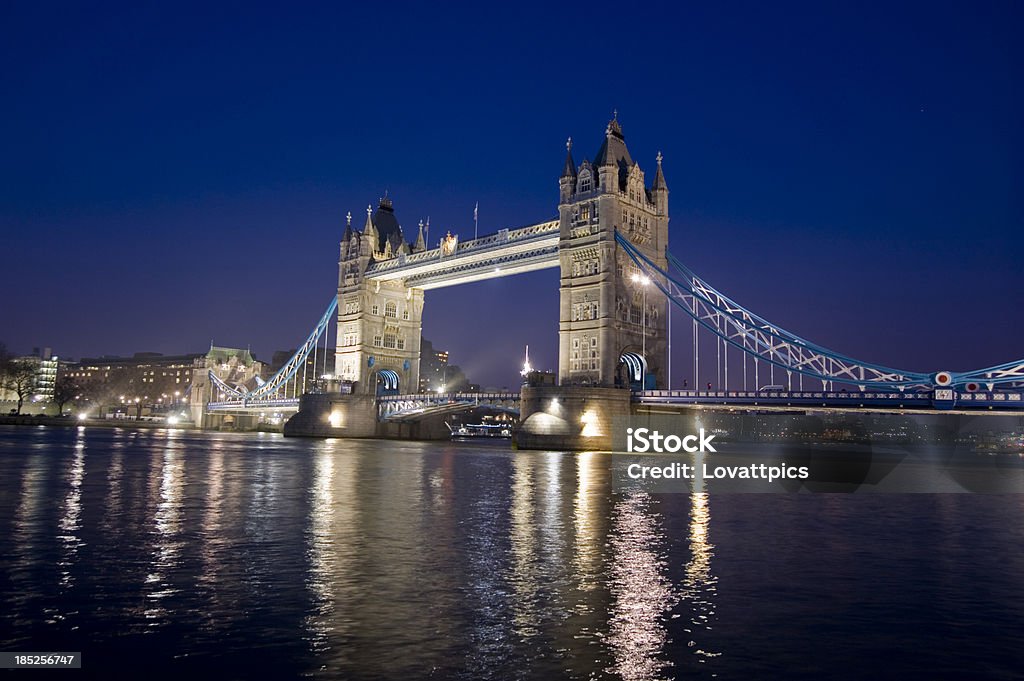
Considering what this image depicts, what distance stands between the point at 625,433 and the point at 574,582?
51.1 metres

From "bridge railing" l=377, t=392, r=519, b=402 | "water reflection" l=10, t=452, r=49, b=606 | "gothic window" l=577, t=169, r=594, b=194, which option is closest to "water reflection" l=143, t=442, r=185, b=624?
"water reflection" l=10, t=452, r=49, b=606

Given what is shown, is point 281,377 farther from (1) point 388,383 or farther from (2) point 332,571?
(2) point 332,571

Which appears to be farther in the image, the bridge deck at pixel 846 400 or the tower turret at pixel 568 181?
the tower turret at pixel 568 181

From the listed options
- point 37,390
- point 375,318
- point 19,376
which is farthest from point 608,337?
point 37,390

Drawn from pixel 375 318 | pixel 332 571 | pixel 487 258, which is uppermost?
pixel 487 258

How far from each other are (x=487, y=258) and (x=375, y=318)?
22.2 metres

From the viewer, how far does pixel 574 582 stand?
40.0ft

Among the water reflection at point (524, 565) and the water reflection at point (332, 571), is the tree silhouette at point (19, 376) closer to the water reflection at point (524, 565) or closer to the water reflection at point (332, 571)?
the water reflection at point (332, 571)

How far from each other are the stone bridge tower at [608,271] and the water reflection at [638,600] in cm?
4742

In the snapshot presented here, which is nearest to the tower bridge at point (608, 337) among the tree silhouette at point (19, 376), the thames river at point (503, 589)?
the thames river at point (503, 589)

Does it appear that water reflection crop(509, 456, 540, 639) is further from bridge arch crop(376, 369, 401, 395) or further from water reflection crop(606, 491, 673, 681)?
bridge arch crop(376, 369, 401, 395)

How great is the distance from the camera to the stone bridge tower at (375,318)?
92.8 meters

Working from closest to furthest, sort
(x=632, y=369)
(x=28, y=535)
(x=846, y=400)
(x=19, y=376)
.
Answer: (x=28, y=535)
(x=846, y=400)
(x=632, y=369)
(x=19, y=376)

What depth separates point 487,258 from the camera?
76.8 metres
